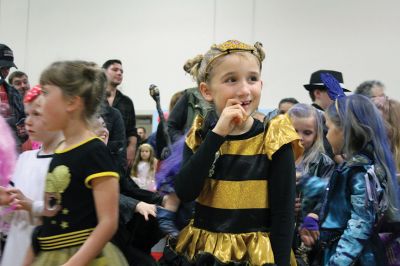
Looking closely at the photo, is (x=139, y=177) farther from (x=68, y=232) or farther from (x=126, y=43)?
(x=68, y=232)

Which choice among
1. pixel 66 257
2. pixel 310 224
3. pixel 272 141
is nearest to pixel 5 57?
pixel 310 224

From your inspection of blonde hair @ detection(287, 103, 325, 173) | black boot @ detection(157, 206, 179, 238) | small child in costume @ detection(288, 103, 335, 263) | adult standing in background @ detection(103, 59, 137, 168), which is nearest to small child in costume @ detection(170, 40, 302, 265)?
black boot @ detection(157, 206, 179, 238)

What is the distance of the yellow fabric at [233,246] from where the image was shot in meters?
1.68

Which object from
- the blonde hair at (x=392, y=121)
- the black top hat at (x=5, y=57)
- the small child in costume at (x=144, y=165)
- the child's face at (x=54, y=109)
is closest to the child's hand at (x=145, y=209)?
the child's face at (x=54, y=109)

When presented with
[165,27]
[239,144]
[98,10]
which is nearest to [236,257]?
[239,144]

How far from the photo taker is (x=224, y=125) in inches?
66.9

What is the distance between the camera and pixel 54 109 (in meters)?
1.91

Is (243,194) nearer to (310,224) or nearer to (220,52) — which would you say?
(220,52)

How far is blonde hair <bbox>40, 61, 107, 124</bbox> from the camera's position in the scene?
192cm

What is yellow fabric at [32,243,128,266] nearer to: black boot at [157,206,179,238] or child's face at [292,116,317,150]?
black boot at [157,206,179,238]

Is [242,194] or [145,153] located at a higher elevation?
[242,194]

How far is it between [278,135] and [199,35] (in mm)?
6564

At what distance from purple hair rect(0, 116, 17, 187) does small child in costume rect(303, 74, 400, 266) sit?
57.2 inches

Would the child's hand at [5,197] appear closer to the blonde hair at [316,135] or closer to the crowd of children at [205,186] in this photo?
the crowd of children at [205,186]
